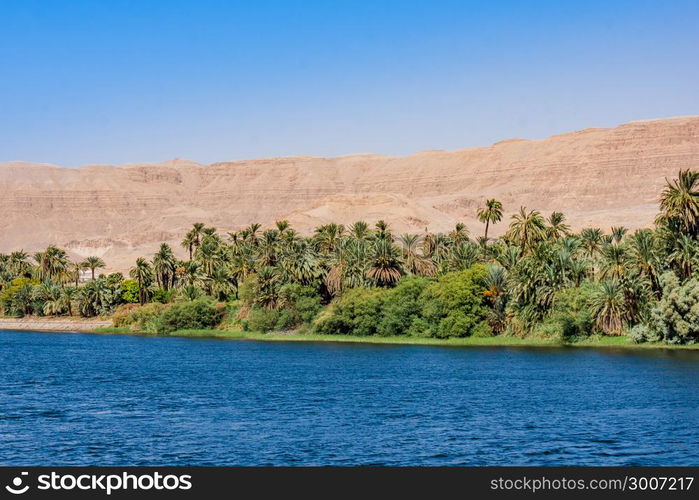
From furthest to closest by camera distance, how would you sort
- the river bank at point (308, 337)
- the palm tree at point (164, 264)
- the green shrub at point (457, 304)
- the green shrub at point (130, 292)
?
the green shrub at point (130, 292) < the palm tree at point (164, 264) < the green shrub at point (457, 304) < the river bank at point (308, 337)

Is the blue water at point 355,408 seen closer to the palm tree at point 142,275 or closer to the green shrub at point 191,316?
the green shrub at point 191,316

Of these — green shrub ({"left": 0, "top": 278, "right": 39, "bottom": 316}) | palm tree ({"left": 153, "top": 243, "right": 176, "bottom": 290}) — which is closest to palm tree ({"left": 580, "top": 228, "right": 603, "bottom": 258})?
palm tree ({"left": 153, "top": 243, "right": 176, "bottom": 290})

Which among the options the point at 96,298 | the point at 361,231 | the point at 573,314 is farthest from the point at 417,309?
the point at 96,298

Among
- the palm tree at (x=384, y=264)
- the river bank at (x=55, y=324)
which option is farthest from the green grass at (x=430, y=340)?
the river bank at (x=55, y=324)

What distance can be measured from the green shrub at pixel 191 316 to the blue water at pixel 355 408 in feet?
95.6

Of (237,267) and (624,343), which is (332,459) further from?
(237,267)

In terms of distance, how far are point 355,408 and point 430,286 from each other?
4710cm

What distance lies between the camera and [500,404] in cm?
5616

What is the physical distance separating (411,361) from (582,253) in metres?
34.7

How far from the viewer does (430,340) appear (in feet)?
328

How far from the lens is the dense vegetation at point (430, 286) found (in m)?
87.5

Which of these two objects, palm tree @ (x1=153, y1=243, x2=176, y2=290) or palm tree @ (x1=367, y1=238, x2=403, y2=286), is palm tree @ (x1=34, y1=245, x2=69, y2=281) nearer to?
palm tree @ (x1=153, y1=243, x2=176, y2=290)

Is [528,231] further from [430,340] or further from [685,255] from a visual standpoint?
[685,255]
